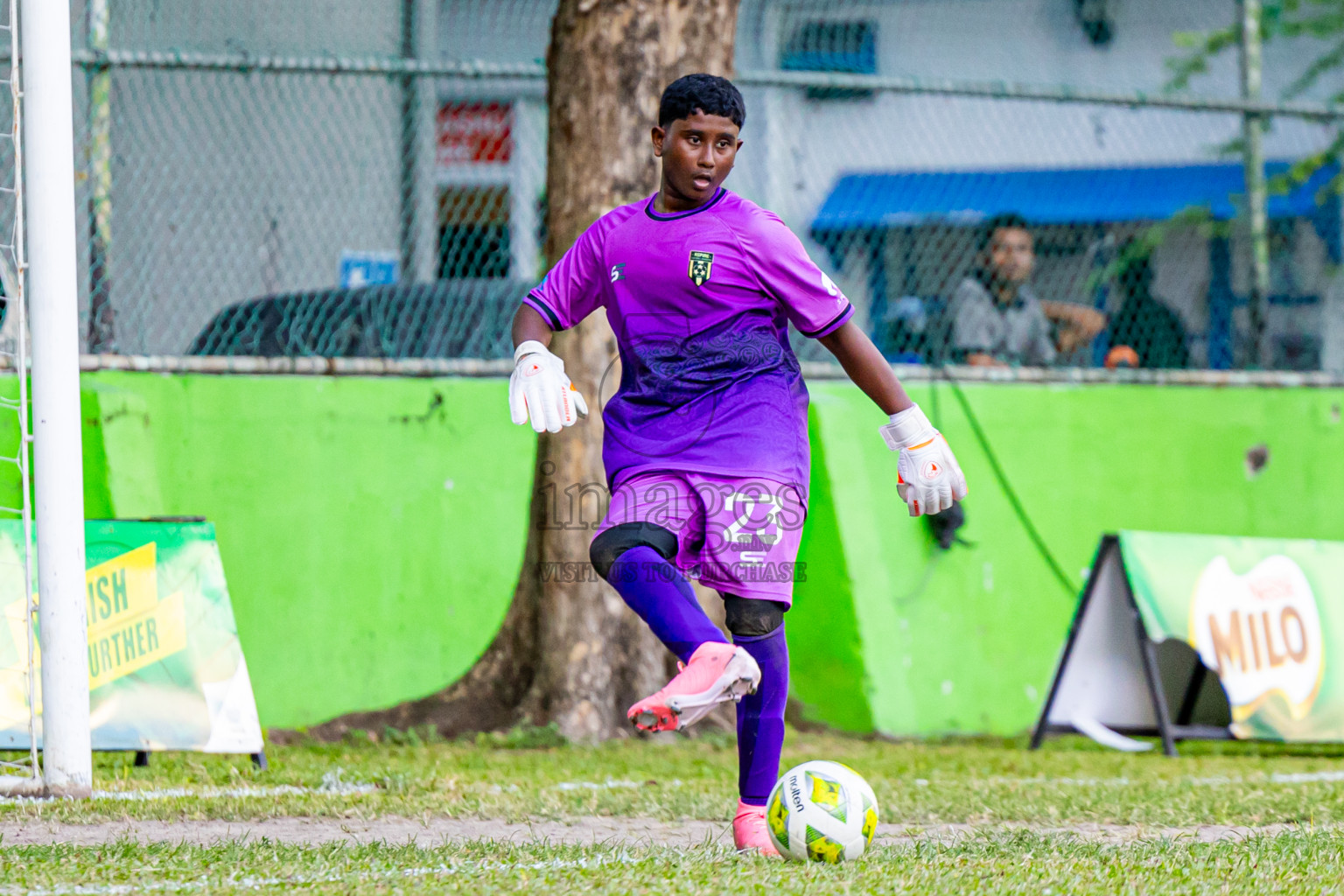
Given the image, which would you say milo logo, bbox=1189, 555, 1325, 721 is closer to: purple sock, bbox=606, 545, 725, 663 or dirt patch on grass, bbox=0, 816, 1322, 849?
dirt patch on grass, bbox=0, 816, 1322, 849

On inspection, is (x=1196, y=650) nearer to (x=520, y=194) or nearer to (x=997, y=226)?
(x=997, y=226)

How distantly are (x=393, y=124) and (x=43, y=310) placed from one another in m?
2.95

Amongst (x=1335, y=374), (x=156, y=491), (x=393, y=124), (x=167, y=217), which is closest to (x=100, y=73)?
(x=167, y=217)

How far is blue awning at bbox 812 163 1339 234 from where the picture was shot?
24.6 ft

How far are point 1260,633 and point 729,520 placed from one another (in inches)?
146

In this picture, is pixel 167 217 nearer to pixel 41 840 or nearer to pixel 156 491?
pixel 156 491

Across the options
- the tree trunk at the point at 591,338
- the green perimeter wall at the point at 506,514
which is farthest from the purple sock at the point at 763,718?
the green perimeter wall at the point at 506,514

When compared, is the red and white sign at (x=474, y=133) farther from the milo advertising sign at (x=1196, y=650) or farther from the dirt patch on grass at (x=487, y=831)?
the dirt patch on grass at (x=487, y=831)

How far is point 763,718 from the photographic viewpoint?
359 cm

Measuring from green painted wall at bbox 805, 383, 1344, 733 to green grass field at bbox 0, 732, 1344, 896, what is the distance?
599mm

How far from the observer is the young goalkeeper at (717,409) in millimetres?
3514

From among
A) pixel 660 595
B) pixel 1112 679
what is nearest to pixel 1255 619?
pixel 1112 679

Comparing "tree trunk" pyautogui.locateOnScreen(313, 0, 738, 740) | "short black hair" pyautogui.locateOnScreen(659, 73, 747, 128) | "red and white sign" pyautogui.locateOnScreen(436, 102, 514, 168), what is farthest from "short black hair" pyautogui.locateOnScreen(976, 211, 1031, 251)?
"short black hair" pyautogui.locateOnScreen(659, 73, 747, 128)

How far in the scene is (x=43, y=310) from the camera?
4.25 metres
